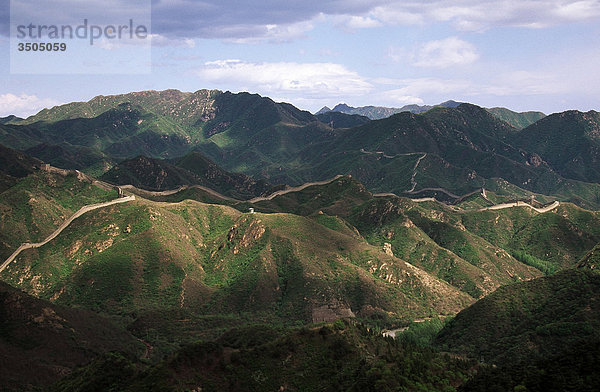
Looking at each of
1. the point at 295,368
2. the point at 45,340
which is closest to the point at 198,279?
the point at 45,340

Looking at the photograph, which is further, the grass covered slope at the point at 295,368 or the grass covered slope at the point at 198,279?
the grass covered slope at the point at 198,279

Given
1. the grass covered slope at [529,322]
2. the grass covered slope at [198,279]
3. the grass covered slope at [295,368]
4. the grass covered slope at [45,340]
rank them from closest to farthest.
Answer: the grass covered slope at [295,368] → the grass covered slope at [45,340] → the grass covered slope at [529,322] → the grass covered slope at [198,279]

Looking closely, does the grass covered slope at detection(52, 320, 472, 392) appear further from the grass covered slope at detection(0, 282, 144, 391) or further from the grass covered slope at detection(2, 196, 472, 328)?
the grass covered slope at detection(2, 196, 472, 328)

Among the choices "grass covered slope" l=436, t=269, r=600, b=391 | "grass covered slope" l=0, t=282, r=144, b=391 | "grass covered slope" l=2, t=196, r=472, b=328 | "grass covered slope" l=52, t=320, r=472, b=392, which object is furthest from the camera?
"grass covered slope" l=2, t=196, r=472, b=328

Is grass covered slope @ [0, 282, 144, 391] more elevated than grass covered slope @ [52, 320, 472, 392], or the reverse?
grass covered slope @ [52, 320, 472, 392]

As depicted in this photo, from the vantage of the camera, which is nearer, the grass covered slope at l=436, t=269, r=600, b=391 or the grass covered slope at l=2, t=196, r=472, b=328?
the grass covered slope at l=436, t=269, r=600, b=391

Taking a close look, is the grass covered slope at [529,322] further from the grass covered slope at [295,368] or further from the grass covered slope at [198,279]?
the grass covered slope at [198,279]

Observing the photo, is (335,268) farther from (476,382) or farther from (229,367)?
(476,382)

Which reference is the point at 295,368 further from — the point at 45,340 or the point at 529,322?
the point at 529,322

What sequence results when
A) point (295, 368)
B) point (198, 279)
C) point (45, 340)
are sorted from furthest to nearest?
1. point (198, 279)
2. point (45, 340)
3. point (295, 368)

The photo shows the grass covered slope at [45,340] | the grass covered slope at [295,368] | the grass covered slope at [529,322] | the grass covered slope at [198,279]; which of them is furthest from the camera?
the grass covered slope at [198,279]

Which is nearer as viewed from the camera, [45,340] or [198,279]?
[45,340]

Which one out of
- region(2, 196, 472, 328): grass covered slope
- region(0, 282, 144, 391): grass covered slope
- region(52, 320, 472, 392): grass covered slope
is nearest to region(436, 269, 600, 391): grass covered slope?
region(52, 320, 472, 392): grass covered slope

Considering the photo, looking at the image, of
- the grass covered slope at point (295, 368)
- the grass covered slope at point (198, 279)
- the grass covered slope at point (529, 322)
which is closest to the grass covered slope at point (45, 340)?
the grass covered slope at point (295, 368)
